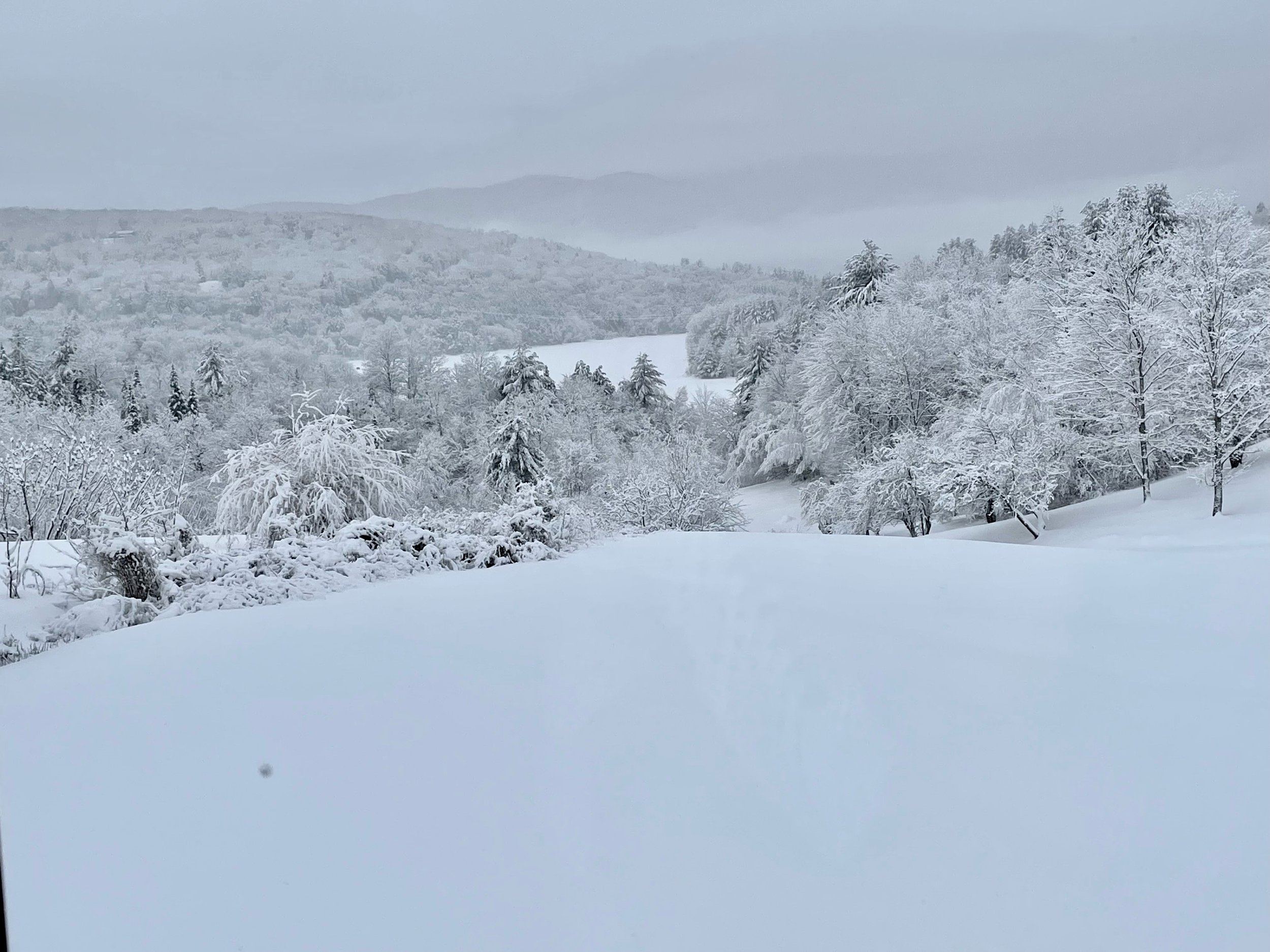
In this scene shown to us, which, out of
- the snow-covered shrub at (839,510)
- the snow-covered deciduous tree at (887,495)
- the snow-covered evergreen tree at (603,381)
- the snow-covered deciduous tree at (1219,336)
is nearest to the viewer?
the snow-covered deciduous tree at (1219,336)

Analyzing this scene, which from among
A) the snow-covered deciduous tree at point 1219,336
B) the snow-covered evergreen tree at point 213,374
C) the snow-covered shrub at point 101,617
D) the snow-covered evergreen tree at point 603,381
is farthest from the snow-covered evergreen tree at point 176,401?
the snow-covered deciduous tree at point 1219,336

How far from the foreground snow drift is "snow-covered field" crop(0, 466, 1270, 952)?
0.01 meters

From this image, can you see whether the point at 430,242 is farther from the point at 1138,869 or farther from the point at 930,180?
the point at 1138,869

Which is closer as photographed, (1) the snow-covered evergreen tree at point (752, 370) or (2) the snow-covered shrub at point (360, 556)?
(2) the snow-covered shrub at point (360, 556)

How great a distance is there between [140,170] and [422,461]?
52.8 feet

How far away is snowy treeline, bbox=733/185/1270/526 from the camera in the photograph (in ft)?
40.9

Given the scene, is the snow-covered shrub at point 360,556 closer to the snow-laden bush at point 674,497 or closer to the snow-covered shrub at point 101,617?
the snow-covered shrub at point 101,617


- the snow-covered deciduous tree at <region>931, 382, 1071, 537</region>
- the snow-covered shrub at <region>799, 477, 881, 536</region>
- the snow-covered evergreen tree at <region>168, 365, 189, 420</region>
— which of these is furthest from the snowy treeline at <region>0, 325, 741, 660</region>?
the snow-covered deciduous tree at <region>931, 382, 1071, 537</region>

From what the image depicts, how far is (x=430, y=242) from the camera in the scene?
4216cm

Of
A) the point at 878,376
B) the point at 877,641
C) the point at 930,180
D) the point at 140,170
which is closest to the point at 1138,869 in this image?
the point at 877,641

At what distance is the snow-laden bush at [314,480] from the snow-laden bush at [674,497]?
6.16m

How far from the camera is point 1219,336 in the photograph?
39.3ft

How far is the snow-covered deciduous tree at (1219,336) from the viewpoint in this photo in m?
11.9

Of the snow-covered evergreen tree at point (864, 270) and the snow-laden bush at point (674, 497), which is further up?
the snow-covered evergreen tree at point (864, 270)
